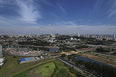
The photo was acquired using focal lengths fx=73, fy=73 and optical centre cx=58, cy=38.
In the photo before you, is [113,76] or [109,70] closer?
[113,76]

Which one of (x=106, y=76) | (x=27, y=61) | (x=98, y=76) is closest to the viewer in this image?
(x=106, y=76)

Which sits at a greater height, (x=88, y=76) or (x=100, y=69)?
(x=100, y=69)

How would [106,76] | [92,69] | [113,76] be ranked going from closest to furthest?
[113,76]
[106,76]
[92,69]

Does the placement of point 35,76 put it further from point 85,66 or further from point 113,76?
point 113,76

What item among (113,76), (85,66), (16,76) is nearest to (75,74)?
(85,66)

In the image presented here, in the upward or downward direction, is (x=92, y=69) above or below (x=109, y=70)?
below

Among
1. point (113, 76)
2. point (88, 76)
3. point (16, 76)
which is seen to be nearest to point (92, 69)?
point (88, 76)

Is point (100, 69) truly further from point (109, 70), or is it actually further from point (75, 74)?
point (75, 74)

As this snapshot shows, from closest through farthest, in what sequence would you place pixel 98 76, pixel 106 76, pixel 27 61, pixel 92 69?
pixel 106 76
pixel 98 76
pixel 92 69
pixel 27 61

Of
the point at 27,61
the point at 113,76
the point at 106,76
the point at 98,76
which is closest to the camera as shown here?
the point at 113,76
